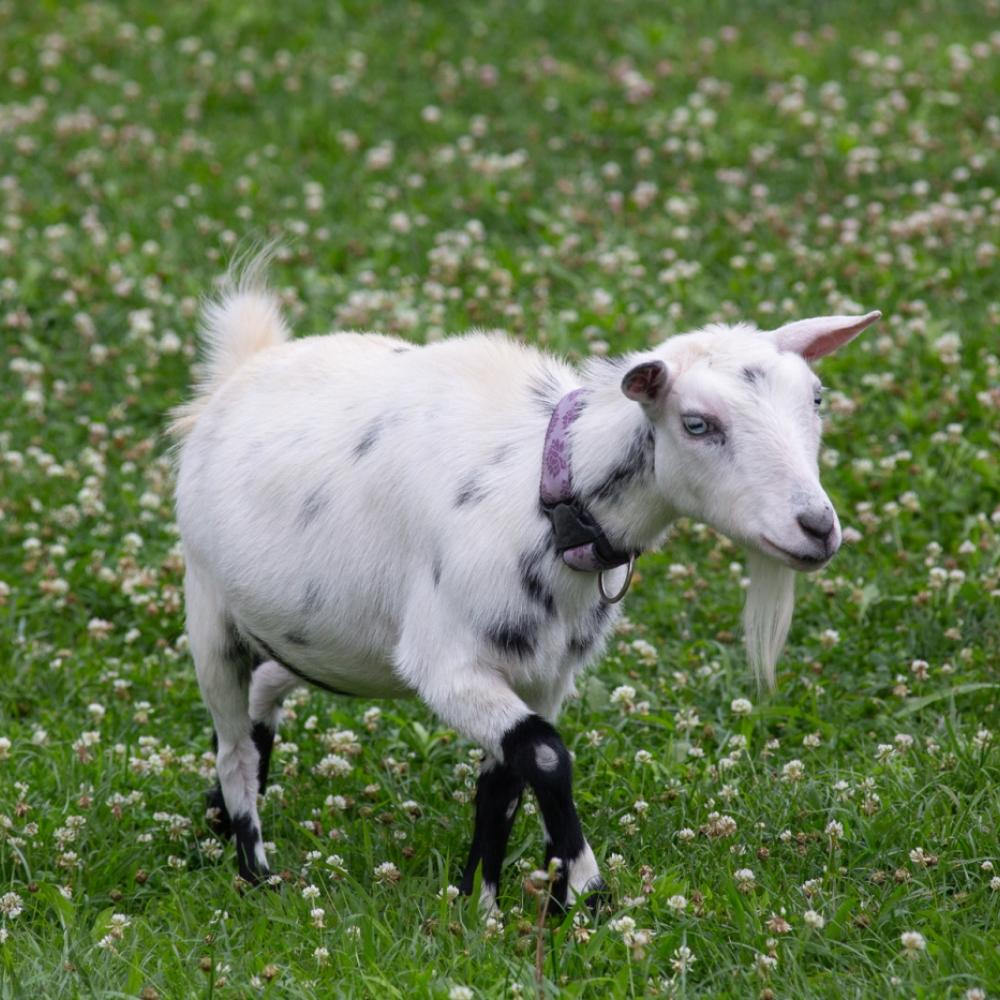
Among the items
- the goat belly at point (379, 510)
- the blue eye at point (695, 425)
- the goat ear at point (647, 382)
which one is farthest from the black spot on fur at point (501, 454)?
the blue eye at point (695, 425)

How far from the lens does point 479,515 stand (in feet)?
16.5

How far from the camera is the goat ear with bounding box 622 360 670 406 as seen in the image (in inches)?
178

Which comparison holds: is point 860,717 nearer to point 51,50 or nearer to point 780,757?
point 780,757

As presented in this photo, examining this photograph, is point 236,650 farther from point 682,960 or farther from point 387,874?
point 682,960

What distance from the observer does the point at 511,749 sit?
4.76 meters

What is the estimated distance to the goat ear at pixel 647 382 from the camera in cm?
453

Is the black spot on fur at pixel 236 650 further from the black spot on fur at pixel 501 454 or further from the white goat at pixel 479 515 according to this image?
the black spot on fur at pixel 501 454

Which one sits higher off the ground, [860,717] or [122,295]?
[860,717]

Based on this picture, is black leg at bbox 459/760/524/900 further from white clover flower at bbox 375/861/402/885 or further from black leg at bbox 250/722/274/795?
black leg at bbox 250/722/274/795

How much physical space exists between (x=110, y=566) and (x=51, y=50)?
7.61m

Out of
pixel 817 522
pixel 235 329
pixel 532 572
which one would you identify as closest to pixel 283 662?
pixel 532 572

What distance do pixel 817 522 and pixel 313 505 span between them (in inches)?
72.4

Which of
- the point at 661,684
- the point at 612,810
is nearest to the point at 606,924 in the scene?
the point at 612,810

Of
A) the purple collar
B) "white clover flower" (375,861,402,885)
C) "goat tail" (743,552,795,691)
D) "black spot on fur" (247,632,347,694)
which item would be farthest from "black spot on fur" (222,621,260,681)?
"goat tail" (743,552,795,691)
